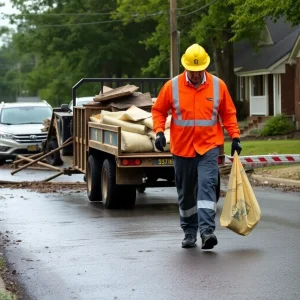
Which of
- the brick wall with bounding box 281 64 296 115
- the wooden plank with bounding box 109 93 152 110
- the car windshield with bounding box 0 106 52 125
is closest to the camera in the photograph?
the wooden plank with bounding box 109 93 152 110

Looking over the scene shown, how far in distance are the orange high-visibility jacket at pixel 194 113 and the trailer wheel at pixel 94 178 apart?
5626mm

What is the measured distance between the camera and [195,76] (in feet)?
32.1

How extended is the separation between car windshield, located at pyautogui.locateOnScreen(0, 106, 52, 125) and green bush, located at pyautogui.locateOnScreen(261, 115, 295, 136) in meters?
17.4

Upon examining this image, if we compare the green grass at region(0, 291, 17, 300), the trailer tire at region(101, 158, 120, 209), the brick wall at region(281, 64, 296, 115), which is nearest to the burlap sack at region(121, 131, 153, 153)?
the trailer tire at region(101, 158, 120, 209)

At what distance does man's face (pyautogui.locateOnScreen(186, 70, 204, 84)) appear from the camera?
976 cm

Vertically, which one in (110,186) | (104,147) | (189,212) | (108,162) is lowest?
(110,186)

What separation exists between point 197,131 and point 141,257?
1.43 m

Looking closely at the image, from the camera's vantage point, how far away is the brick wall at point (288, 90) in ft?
160

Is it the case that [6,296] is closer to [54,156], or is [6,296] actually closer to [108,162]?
[108,162]

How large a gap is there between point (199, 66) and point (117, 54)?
172ft

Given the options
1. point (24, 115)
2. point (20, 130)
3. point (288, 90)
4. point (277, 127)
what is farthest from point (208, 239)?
point (288, 90)

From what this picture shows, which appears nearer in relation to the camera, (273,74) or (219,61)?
(219,61)

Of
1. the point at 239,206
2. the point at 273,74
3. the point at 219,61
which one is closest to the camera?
the point at 239,206

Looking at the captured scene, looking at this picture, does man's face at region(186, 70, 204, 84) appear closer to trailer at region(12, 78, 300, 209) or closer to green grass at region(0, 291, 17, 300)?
trailer at region(12, 78, 300, 209)
